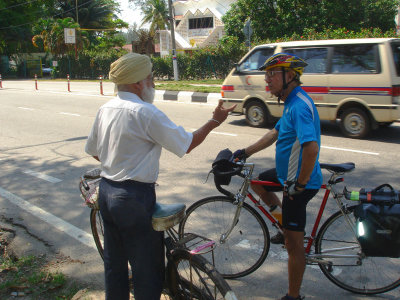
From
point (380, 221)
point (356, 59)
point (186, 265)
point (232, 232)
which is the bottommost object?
point (232, 232)

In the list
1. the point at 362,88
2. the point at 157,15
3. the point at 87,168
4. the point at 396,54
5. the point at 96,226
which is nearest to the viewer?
the point at 96,226

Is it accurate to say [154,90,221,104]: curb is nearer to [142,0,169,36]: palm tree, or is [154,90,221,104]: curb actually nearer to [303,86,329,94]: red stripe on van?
[303,86,329,94]: red stripe on van

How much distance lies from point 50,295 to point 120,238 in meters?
1.17

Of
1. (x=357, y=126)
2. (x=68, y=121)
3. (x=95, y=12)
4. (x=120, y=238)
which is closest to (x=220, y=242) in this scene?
(x=120, y=238)

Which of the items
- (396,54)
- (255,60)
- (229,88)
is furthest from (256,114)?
(396,54)

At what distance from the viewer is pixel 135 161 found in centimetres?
223

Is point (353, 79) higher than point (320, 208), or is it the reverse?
point (353, 79)

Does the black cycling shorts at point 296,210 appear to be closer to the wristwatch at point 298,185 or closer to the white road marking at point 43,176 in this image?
the wristwatch at point 298,185

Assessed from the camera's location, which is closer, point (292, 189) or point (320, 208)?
point (292, 189)

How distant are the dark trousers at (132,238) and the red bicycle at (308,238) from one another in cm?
84

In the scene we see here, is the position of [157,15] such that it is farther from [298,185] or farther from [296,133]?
[298,185]

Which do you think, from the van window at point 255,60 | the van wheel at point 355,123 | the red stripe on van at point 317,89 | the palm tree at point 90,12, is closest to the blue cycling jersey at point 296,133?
the van wheel at point 355,123

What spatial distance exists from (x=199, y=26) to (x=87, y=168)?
3874cm

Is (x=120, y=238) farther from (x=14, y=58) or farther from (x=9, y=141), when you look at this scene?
(x=14, y=58)
